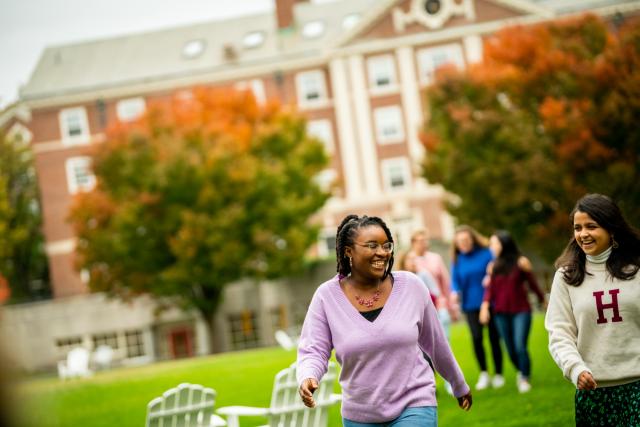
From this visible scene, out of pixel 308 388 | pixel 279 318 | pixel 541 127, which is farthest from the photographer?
pixel 279 318

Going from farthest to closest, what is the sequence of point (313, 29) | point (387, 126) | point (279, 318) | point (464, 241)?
1. point (313, 29)
2. point (387, 126)
3. point (279, 318)
4. point (464, 241)

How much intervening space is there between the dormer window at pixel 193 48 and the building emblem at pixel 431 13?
11.8 meters

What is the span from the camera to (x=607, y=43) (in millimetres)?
37406

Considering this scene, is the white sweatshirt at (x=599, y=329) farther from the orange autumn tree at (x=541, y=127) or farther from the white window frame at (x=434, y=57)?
the white window frame at (x=434, y=57)

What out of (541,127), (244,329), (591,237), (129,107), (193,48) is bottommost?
(244,329)

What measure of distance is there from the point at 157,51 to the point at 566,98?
1157 inches

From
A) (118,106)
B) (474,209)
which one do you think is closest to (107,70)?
(118,106)

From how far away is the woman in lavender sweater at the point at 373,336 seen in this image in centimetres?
494

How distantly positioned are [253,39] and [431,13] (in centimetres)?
1068

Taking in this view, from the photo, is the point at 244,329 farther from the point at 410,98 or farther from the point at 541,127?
the point at 541,127

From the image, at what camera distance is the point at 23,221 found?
205 ft

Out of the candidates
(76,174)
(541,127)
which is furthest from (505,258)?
(76,174)

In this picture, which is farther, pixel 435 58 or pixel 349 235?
pixel 435 58

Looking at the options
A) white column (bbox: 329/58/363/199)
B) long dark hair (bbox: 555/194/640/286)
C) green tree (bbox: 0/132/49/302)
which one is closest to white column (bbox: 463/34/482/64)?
white column (bbox: 329/58/363/199)
